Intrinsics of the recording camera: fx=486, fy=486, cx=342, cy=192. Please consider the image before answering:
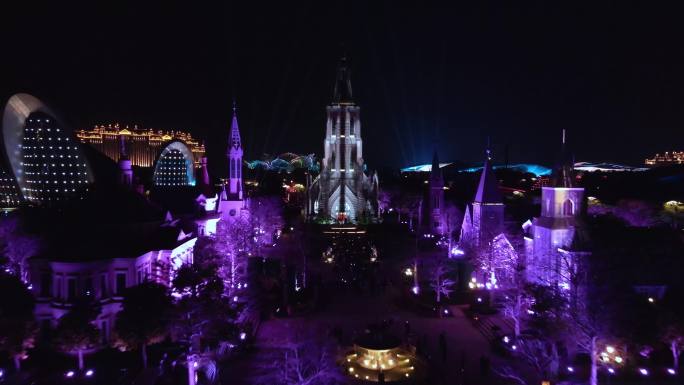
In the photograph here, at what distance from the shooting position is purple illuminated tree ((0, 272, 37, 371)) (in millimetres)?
19141

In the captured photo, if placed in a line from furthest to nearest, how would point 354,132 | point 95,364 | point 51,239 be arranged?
point 354,132, point 51,239, point 95,364

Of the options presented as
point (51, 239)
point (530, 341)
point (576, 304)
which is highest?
point (51, 239)

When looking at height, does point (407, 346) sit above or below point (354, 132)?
below

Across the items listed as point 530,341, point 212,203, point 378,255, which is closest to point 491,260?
point 530,341

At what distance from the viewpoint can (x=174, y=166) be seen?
80.6 m

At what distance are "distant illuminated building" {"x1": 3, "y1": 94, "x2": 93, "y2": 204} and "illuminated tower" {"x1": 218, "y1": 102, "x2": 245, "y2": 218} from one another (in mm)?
12823

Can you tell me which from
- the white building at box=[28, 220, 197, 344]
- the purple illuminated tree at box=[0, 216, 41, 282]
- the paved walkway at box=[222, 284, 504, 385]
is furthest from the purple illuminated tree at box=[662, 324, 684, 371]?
the purple illuminated tree at box=[0, 216, 41, 282]

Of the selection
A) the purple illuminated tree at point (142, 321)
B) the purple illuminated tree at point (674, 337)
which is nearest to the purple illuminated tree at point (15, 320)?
the purple illuminated tree at point (142, 321)

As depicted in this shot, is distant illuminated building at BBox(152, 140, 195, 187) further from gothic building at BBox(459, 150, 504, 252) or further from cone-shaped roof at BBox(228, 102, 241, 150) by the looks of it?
gothic building at BBox(459, 150, 504, 252)

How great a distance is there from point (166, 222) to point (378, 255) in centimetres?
1876

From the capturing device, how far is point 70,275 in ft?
78.4

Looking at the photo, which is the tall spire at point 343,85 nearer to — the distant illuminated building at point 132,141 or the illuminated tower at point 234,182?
the illuminated tower at point 234,182

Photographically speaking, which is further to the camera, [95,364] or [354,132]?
[354,132]

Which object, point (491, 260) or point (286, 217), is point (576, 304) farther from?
point (286, 217)
